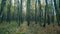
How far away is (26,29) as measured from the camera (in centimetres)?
289

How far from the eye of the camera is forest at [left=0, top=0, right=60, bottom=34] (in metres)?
2.89

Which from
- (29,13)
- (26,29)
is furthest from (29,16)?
(26,29)

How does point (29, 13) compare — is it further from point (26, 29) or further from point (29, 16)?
point (26, 29)

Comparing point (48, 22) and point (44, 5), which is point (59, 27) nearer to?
point (48, 22)

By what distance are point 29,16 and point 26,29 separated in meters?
0.24

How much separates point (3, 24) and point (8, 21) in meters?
0.10

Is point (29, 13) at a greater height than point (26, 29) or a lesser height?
greater

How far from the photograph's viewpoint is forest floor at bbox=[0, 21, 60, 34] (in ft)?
9.46

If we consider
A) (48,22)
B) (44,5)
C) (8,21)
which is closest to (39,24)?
(48,22)

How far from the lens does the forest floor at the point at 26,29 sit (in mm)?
2885

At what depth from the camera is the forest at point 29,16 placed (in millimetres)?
2895

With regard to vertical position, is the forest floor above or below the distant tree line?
below

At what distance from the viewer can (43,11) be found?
295 centimetres

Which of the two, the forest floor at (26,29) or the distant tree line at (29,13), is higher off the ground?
the distant tree line at (29,13)
